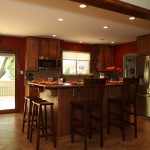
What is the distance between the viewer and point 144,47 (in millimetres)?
5988

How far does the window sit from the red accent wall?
1179 mm

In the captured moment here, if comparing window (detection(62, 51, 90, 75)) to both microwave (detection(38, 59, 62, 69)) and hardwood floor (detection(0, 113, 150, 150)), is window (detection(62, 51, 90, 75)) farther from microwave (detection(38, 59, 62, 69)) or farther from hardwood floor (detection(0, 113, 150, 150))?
hardwood floor (detection(0, 113, 150, 150))

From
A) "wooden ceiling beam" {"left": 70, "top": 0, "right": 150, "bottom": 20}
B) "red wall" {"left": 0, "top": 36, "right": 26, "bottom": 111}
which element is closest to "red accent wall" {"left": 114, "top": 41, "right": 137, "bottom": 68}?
"red wall" {"left": 0, "top": 36, "right": 26, "bottom": 111}

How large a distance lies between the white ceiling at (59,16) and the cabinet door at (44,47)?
113cm

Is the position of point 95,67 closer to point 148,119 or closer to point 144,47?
point 144,47

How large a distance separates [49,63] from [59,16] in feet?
9.23

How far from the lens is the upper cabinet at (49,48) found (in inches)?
260

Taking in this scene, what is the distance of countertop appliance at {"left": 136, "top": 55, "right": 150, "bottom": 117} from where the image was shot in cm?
568

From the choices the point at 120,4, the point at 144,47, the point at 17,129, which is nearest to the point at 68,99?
the point at 17,129

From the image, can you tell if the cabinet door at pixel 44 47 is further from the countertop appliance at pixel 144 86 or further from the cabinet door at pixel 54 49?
the countertop appliance at pixel 144 86

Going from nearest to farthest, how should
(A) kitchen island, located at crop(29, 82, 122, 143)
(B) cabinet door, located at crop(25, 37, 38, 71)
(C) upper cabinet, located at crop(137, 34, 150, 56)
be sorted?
1. (A) kitchen island, located at crop(29, 82, 122, 143)
2. (C) upper cabinet, located at crop(137, 34, 150, 56)
3. (B) cabinet door, located at crop(25, 37, 38, 71)

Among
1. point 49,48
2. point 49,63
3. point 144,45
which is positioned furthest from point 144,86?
point 49,48

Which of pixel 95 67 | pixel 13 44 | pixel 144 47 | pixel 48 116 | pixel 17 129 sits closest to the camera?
pixel 48 116

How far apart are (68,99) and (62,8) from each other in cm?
177
